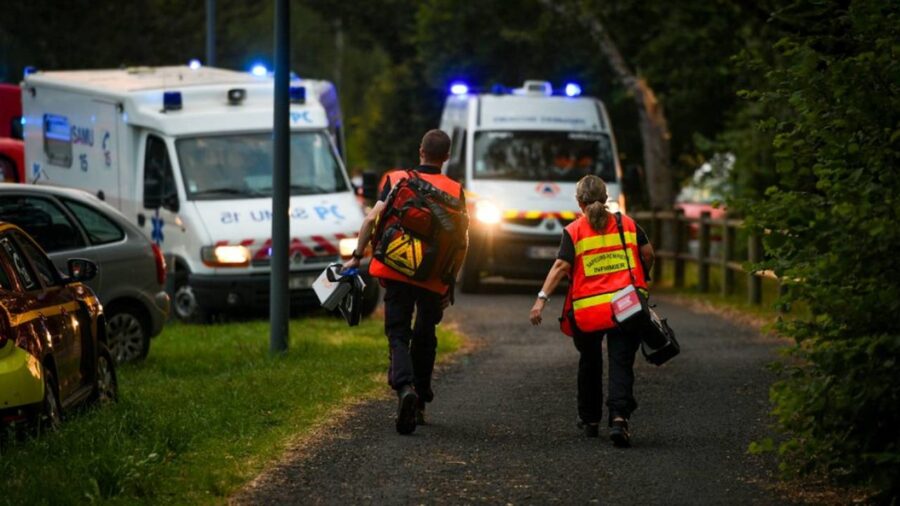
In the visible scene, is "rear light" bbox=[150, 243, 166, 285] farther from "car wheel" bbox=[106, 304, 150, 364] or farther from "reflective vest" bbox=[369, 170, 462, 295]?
"reflective vest" bbox=[369, 170, 462, 295]

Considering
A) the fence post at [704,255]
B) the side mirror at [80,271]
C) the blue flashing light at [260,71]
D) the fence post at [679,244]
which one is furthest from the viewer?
the fence post at [679,244]

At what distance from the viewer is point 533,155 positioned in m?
23.9

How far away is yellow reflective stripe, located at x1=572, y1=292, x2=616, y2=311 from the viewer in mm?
10086

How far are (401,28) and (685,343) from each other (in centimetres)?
3515

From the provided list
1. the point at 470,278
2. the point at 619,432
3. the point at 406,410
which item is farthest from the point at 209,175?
the point at 619,432

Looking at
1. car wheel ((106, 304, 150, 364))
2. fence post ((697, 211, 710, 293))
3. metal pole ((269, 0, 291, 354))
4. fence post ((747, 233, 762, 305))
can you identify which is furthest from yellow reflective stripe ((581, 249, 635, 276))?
fence post ((697, 211, 710, 293))

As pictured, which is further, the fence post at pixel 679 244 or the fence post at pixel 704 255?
the fence post at pixel 679 244

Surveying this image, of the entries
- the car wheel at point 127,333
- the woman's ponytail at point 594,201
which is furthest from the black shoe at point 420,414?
the car wheel at point 127,333

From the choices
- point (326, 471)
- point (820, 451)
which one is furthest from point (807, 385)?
point (326, 471)

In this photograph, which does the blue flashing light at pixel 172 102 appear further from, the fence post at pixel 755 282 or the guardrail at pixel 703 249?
the fence post at pixel 755 282

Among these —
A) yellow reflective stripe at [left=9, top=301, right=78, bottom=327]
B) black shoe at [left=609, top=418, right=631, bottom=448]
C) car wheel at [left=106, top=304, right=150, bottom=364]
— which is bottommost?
car wheel at [left=106, top=304, right=150, bottom=364]

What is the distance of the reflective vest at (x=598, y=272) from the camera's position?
10.1 meters

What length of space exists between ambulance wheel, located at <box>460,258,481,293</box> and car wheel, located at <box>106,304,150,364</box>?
358 inches

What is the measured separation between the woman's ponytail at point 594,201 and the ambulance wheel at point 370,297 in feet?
29.6
